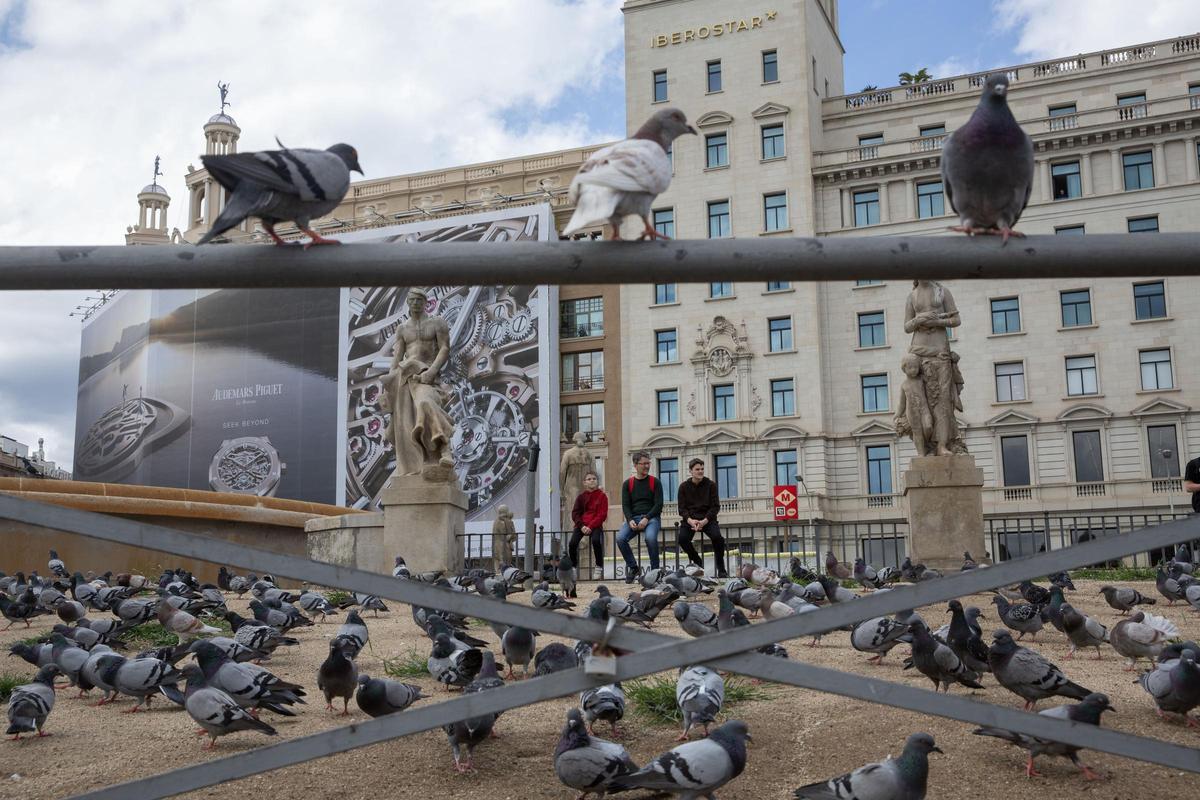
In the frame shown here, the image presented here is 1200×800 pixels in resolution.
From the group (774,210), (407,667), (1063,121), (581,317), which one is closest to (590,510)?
(407,667)

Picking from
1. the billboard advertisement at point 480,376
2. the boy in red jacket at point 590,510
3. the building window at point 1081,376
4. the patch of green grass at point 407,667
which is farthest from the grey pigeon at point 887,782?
the billboard advertisement at point 480,376

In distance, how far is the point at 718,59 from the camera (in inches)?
1996

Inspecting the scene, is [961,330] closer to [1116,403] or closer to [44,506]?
[1116,403]

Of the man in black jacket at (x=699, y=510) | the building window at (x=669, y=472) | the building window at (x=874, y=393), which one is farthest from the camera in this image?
the building window at (x=669, y=472)

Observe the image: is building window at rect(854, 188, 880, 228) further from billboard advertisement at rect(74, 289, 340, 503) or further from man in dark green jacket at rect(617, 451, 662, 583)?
man in dark green jacket at rect(617, 451, 662, 583)

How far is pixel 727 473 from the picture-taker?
47.1 metres

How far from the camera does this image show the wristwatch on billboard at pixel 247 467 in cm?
5331

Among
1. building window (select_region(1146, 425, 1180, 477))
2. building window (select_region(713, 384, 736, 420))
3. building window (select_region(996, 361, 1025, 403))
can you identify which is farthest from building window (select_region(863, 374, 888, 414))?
building window (select_region(1146, 425, 1180, 477))

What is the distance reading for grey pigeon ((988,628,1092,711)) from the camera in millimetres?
5859

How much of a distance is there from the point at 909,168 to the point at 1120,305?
401 inches

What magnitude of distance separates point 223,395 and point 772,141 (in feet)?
98.4

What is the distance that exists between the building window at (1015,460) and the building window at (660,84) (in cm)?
2208

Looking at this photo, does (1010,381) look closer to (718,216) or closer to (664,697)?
(718,216)

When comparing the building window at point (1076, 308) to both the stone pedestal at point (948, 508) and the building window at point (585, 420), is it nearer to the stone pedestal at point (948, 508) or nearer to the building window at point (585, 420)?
the building window at point (585, 420)
